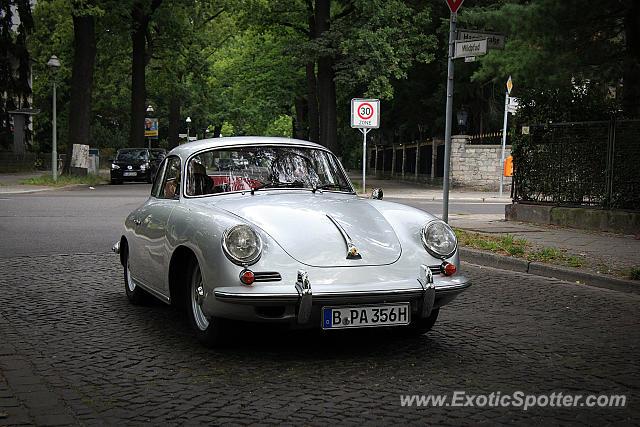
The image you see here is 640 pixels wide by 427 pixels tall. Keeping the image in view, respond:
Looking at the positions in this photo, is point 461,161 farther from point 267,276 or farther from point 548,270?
point 267,276

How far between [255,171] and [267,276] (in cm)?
153

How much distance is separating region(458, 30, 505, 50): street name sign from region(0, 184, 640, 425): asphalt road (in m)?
4.64

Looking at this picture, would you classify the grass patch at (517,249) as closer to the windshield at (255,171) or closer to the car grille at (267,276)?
the windshield at (255,171)

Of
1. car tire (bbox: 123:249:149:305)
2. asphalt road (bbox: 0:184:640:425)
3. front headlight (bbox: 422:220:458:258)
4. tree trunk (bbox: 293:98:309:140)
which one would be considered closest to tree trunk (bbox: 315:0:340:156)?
tree trunk (bbox: 293:98:309:140)

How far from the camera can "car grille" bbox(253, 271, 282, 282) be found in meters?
4.85

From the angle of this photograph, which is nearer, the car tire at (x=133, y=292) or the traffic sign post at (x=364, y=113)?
the car tire at (x=133, y=292)

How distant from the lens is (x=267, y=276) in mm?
4855

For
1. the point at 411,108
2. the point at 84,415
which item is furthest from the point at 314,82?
the point at 84,415

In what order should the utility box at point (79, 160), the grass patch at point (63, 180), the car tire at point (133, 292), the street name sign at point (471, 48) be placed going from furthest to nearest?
the utility box at point (79, 160) < the grass patch at point (63, 180) < the street name sign at point (471, 48) < the car tire at point (133, 292)

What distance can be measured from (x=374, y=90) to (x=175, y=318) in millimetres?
24424

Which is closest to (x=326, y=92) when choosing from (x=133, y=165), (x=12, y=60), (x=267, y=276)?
(x=133, y=165)

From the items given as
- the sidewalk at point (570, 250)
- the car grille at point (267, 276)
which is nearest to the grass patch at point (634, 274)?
the sidewalk at point (570, 250)

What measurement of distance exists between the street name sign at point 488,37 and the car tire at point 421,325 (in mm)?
6448

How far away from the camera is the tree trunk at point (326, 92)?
3169cm
